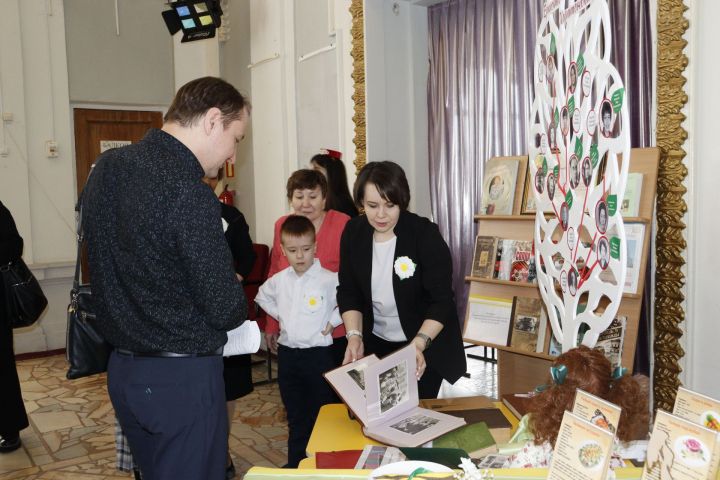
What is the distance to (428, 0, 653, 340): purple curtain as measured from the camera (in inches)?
163

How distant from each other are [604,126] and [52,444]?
363 cm

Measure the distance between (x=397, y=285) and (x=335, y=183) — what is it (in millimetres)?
1366

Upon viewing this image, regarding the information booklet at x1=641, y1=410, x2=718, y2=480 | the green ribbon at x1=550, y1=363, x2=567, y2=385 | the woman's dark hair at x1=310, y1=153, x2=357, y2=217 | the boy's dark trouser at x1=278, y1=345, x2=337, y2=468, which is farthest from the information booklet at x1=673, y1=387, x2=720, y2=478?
the woman's dark hair at x1=310, y1=153, x2=357, y2=217

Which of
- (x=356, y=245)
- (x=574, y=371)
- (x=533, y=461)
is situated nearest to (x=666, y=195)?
(x=356, y=245)

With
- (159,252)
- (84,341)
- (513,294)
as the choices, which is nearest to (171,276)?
(159,252)

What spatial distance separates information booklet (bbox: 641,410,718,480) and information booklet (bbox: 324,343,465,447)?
31.8 inches

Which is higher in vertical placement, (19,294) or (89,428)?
(19,294)

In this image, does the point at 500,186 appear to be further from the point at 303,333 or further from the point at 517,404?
the point at 517,404

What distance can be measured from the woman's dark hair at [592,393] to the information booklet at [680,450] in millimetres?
400

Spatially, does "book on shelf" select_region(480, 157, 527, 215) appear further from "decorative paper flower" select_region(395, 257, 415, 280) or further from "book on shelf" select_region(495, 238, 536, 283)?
"decorative paper flower" select_region(395, 257, 415, 280)

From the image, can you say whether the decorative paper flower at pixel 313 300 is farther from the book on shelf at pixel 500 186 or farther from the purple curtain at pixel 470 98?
the purple curtain at pixel 470 98

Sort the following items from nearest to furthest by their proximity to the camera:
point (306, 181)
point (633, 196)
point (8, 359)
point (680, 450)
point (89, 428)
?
1. point (680, 450)
2. point (633, 196)
3. point (306, 181)
4. point (8, 359)
5. point (89, 428)

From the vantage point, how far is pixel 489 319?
12.1 feet

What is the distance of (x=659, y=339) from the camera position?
283cm
